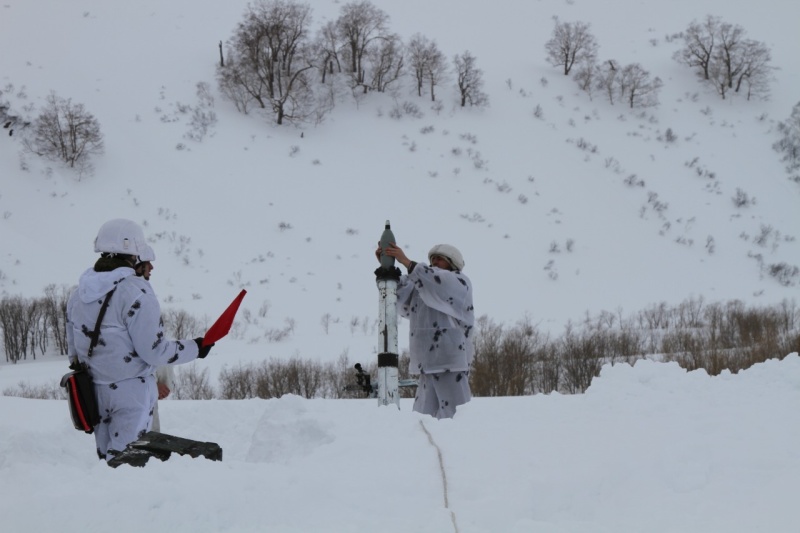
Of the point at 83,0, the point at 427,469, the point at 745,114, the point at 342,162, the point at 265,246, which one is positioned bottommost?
the point at 427,469

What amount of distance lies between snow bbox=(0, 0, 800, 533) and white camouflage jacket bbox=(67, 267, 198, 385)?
56cm

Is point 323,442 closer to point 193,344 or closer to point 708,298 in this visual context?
point 193,344

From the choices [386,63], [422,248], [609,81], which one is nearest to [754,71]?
[609,81]

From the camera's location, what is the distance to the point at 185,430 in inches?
279

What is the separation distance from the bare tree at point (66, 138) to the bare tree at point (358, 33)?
11.0m

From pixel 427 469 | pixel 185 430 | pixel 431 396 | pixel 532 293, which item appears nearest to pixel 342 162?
pixel 532 293

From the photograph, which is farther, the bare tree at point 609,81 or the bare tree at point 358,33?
the bare tree at point 609,81

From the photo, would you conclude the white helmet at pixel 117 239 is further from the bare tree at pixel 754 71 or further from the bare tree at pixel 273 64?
the bare tree at pixel 754 71

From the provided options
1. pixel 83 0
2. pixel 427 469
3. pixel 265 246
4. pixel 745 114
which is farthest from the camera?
pixel 83 0

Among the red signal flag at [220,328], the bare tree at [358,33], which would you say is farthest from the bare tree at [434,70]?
the red signal flag at [220,328]

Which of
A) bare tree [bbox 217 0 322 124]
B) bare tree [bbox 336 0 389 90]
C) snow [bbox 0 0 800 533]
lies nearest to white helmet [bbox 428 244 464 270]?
→ snow [bbox 0 0 800 533]

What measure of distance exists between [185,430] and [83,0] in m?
32.4

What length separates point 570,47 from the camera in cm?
3347

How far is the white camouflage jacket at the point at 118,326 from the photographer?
3.55 metres
